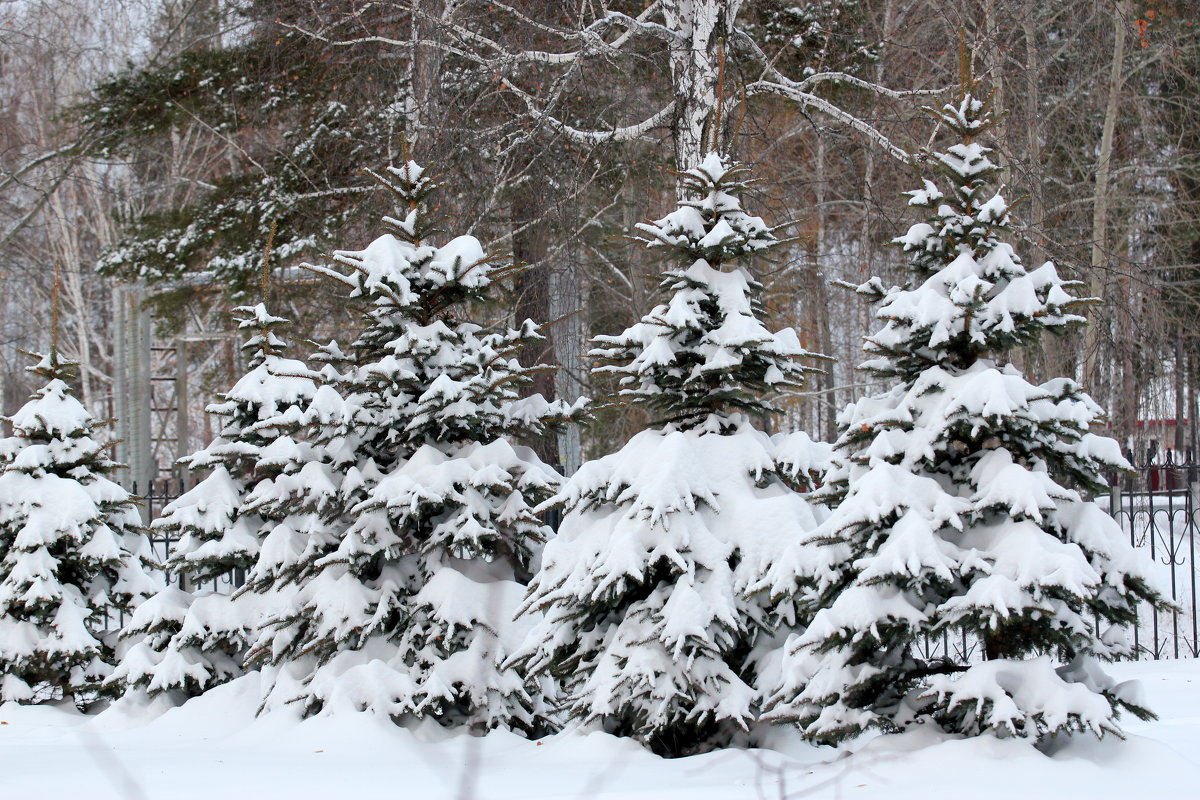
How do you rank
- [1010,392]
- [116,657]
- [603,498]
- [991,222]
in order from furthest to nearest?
[116,657]
[603,498]
[991,222]
[1010,392]

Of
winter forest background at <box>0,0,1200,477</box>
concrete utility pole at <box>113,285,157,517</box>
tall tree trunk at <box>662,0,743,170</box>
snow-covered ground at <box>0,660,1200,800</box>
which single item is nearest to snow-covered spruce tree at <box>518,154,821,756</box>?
snow-covered ground at <box>0,660,1200,800</box>

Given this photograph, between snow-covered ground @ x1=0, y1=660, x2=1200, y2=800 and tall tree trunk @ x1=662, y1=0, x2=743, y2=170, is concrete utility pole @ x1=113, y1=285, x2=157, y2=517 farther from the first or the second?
tall tree trunk @ x1=662, y1=0, x2=743, y2=170

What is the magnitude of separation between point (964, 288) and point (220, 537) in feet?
16.0

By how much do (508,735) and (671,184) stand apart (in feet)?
26.9

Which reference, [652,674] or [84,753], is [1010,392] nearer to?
[652,674]

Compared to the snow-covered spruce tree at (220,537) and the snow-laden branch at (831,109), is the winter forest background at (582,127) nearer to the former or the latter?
the snow-laden branch at (831,109)

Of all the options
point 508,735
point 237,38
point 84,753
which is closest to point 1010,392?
point 508,735

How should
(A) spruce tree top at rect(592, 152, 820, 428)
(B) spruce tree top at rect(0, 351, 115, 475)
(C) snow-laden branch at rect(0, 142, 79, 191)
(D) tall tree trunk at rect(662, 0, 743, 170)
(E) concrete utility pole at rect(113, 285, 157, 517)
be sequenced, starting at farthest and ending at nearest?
(E) concrete utility pole at rect(113, 285, 157, 517), (C) snow-laden branch at rect(0, 142, 79, 191), (D) tall tree trunk at rect(662, 0, 743, 170), (B) spruce tree top at rect(0, 351, 115, 475), (A) spruce tree top at rect(592, 152, 820, 428)

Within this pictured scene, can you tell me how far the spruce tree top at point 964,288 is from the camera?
4.16 m

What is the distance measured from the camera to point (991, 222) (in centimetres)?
435

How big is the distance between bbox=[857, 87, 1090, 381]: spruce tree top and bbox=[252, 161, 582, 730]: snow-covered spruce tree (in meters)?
2.23

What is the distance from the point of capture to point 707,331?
5.20 m

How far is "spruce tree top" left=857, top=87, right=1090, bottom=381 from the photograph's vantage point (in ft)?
13.7

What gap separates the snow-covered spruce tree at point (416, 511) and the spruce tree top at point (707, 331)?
98 cm
